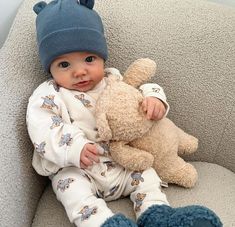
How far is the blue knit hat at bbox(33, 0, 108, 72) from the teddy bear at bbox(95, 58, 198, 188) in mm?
95

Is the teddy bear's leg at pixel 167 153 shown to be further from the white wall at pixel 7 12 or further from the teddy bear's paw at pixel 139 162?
the white wall at pixel 7 12

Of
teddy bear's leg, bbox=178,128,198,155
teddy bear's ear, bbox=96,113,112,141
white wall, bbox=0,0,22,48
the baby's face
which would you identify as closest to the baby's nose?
the baby's face

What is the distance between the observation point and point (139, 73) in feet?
3.45

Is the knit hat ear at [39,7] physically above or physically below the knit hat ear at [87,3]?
below

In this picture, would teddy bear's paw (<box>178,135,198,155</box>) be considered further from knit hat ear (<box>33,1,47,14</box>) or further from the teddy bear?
knit hat ear (<box>33,1,47,14</box>)

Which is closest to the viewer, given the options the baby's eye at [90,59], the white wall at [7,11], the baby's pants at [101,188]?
the baby's pants at [101,188]

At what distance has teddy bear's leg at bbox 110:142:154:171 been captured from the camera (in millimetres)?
990

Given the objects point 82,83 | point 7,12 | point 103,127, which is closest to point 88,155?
point 103,127

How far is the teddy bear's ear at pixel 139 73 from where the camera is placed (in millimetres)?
1050

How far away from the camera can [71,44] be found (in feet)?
3.32

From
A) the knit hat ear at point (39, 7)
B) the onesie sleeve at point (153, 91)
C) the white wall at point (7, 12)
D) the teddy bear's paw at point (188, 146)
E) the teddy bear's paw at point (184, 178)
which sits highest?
the knit hat ear at point (39, 7)

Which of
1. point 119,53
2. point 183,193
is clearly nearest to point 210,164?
point 183,193

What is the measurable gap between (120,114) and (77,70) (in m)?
0.15

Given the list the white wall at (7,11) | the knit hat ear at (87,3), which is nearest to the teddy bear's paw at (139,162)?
the knit hat ear at (87,3)
